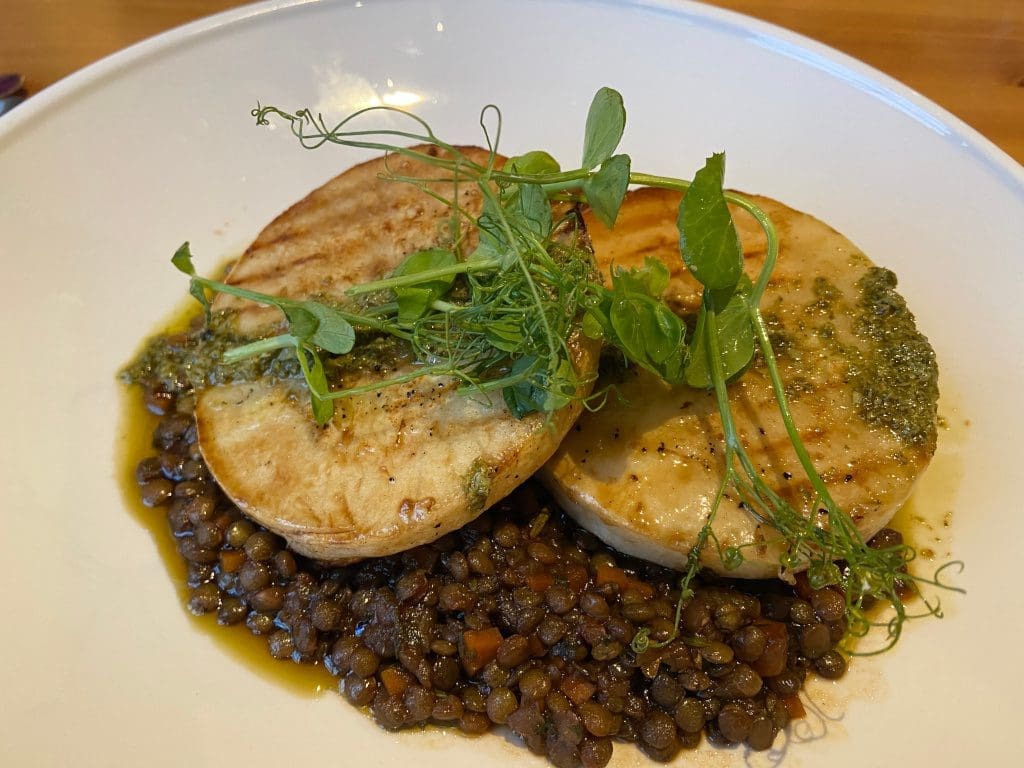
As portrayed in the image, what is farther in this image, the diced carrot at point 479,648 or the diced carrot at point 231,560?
the diced carrot at point 231,560

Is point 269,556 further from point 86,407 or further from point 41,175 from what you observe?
point 41,175

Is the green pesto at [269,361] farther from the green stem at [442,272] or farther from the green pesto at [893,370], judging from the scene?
the green pesto at [893,370]

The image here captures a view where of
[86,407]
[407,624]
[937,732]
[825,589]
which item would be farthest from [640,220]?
[86,407]

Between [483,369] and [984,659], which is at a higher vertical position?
[483,369]

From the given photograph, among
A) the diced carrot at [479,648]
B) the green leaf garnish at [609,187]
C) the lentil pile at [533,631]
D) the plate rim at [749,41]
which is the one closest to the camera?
the green leaf garnish at [609,187]

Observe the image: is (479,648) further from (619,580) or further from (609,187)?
(609,187)

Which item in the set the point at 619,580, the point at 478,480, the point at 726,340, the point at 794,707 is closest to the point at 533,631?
the point at 619,580

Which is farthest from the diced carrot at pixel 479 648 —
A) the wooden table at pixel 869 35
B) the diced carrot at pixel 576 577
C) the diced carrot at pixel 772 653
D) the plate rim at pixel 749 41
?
the wooden table at pixel 869 35
